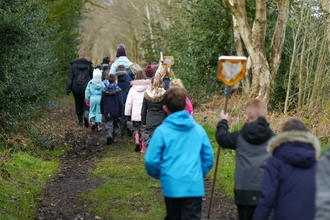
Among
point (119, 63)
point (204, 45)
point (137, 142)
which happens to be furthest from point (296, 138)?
point (204, 45)

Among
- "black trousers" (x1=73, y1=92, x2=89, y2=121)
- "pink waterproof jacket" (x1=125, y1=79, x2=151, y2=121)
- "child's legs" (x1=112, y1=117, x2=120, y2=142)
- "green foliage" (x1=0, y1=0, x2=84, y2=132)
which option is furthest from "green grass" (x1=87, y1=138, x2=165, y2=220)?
"black trousers" (x1=73, y1=92, x2=89, y2=121)

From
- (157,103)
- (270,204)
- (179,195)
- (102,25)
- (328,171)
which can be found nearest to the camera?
(328,171)

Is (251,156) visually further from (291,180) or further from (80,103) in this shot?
(80,103)

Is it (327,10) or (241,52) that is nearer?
(327,10)

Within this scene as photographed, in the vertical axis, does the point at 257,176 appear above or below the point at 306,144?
below

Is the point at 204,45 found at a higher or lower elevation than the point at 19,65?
higher

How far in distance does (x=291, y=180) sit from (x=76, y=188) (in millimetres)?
5692

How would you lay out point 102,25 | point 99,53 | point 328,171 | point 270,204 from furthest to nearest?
point 99,53, point 102,25, point 270,204, point 328,171

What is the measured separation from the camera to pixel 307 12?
1653cm

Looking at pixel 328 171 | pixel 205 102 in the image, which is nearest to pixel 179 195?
pixel 328 171

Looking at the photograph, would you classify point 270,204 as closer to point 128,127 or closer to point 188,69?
point 128,127

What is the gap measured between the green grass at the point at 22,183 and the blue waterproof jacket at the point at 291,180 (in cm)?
378

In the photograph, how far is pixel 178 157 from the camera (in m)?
6.12

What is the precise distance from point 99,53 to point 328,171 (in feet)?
170
